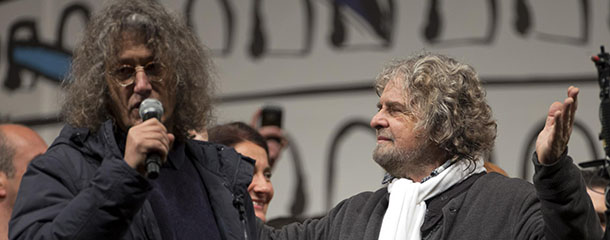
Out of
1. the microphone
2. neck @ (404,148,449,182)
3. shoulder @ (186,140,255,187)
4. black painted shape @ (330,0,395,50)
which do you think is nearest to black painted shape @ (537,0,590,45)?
black painted shape @ (330,0,395,50)

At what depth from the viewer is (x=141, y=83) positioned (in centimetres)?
230

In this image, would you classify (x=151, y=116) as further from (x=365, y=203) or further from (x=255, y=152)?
(x=255, y=152)

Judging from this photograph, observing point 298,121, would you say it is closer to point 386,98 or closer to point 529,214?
point 386,98

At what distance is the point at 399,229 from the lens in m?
2.70

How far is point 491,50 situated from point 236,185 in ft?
9.10

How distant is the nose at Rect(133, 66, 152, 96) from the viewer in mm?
2301

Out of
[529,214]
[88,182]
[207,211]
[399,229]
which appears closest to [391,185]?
[399,229]

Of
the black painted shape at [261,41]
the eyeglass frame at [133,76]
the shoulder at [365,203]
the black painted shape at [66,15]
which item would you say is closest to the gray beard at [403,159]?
the shoulder at [365,203]

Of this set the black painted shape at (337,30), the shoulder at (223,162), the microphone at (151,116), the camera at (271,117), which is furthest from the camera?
the black painted shape at (337,30)

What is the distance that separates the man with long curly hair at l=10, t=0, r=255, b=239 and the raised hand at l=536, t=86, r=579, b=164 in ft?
2.45

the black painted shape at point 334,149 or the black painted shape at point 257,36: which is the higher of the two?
the black painted shape at point 257,36

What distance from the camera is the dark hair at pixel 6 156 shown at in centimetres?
333

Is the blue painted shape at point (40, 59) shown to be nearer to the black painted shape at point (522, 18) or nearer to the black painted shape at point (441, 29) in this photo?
the black painted shape at point (441, 29)

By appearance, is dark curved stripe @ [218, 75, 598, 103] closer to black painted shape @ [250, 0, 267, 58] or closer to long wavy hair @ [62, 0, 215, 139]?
black painted shape @ [250, 0, 267, 58]
